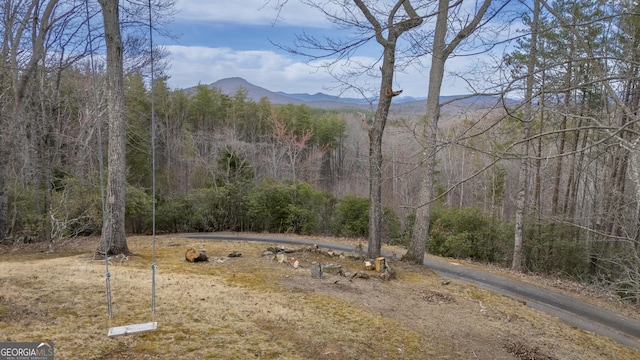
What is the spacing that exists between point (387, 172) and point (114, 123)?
12.5 m

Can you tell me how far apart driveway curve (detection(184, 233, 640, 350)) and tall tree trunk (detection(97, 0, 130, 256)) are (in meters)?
6.70

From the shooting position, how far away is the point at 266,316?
4.14 m

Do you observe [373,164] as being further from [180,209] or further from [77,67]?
[77,67]

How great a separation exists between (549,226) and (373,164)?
7.45m

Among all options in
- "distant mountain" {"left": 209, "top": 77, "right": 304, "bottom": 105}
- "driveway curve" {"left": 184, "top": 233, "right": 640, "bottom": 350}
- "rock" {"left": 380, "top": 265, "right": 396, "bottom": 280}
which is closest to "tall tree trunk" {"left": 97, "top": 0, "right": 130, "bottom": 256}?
"rock" {"left": 380, "top": 265, "right": 396, "bottom": 280}

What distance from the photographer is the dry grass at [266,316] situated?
3.29 meters

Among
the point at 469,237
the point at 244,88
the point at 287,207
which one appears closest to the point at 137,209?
the point at 287,207

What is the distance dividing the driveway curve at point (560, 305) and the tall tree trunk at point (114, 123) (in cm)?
670

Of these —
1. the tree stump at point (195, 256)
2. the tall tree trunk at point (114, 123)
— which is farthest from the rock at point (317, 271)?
the tall tree trunk at point (114, 123)

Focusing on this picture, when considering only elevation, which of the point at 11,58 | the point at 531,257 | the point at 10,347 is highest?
the point at 11,58

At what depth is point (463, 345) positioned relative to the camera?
13.4 feet

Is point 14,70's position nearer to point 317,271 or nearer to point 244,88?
point 317,271

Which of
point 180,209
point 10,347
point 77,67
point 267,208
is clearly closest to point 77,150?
point 77,67

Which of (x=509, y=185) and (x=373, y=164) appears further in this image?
(x=509, y=185)
